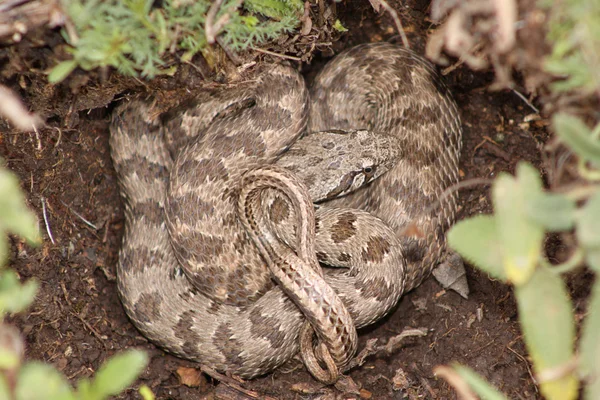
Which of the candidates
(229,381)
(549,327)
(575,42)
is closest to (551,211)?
(549,327)

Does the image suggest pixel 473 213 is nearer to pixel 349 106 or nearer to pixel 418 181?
pixel 418 181

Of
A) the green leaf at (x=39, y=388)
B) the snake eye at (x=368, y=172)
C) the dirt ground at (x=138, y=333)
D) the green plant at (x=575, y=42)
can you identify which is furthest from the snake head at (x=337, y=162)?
the green leaf at (x=39, y=388)

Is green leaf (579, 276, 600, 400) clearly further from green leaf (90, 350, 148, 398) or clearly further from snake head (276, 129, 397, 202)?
snake head (276, 129, 397, 202)

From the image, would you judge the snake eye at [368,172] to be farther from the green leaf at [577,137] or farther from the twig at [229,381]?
the green leaf at [577,137]

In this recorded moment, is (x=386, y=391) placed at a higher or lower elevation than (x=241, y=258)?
lower

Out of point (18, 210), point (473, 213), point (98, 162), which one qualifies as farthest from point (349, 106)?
point (18, 210)

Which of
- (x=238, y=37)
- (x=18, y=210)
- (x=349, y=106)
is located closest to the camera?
(x=18, y=210)

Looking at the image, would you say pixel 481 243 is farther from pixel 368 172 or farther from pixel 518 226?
pixel 368 172
